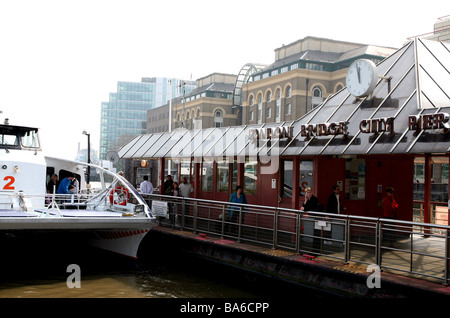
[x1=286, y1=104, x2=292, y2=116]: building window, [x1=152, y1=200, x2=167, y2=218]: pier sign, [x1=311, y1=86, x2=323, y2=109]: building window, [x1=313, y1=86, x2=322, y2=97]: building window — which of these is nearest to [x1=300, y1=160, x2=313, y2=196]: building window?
[x1=152, y1=200, x2=167, y2=218]: pier sign

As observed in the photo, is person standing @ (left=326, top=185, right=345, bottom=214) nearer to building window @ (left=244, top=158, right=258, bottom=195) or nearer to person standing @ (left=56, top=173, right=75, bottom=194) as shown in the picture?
building window @ (left=244, top=158, right=258, bottom=195)

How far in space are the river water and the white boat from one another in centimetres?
70

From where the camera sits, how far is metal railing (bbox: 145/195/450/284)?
10.2m

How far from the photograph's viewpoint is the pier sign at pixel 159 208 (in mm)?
18250

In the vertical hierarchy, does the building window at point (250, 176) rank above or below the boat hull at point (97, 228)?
above

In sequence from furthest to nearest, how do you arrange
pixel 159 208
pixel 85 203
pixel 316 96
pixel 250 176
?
pixel 316 96 → pixel 159 208 → pixel 250 176 → pixel 85 203

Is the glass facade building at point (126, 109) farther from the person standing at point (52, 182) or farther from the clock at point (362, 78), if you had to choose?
the clock at point (362, 78)

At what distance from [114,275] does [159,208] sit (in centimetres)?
450

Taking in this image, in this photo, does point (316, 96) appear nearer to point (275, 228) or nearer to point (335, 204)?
point (335, 204)

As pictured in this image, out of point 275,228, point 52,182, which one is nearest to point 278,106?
point 52,182

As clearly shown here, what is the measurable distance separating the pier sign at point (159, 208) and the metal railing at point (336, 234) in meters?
0.31

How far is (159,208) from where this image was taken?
18.7m

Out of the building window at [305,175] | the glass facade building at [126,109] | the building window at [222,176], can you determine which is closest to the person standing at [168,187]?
the building window at [222,176]
